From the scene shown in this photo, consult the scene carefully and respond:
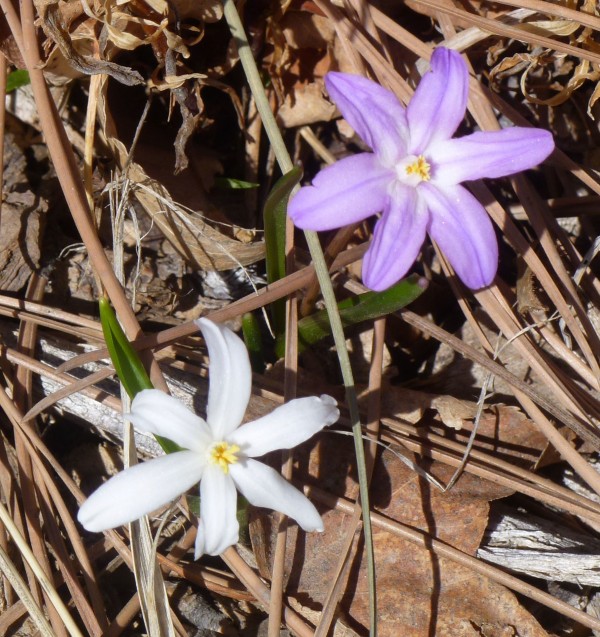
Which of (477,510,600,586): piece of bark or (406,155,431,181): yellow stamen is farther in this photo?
(477,510,600,586): piece of bark

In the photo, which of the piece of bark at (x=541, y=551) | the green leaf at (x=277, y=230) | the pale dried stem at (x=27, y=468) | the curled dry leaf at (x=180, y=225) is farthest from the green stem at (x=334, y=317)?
the pale dried stem at (x=27, y=468)

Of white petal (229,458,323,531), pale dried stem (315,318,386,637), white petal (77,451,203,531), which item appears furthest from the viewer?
pale dried stem (315,318,386,637)

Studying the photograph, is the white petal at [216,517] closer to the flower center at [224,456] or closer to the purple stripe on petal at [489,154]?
the flower center at [224,456]

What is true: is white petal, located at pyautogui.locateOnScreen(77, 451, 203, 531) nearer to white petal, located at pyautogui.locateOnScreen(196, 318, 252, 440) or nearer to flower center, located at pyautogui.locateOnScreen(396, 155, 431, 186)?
white petal, located at pyautogui.locateOnScreen(196, 318, 252, 440)

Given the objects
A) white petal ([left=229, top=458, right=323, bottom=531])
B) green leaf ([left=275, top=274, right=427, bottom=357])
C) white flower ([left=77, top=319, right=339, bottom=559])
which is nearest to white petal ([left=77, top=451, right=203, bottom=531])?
white flower ([left=77, top=319, right=339, bottom=559])

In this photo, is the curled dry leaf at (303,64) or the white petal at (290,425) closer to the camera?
the white petal at (290,425)

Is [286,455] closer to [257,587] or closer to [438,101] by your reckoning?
[257,587]

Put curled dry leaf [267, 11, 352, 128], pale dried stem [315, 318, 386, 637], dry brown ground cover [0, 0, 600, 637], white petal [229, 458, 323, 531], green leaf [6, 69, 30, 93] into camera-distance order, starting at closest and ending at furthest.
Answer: white petal [229, 458, 323, 531], pale dried stem [315, 318, 386, 637], dry brown ground cover [0, 0, 600, 637], green leaf [6, 69, 30, 93], curled dry leaf [267, 11, 352, 128]
